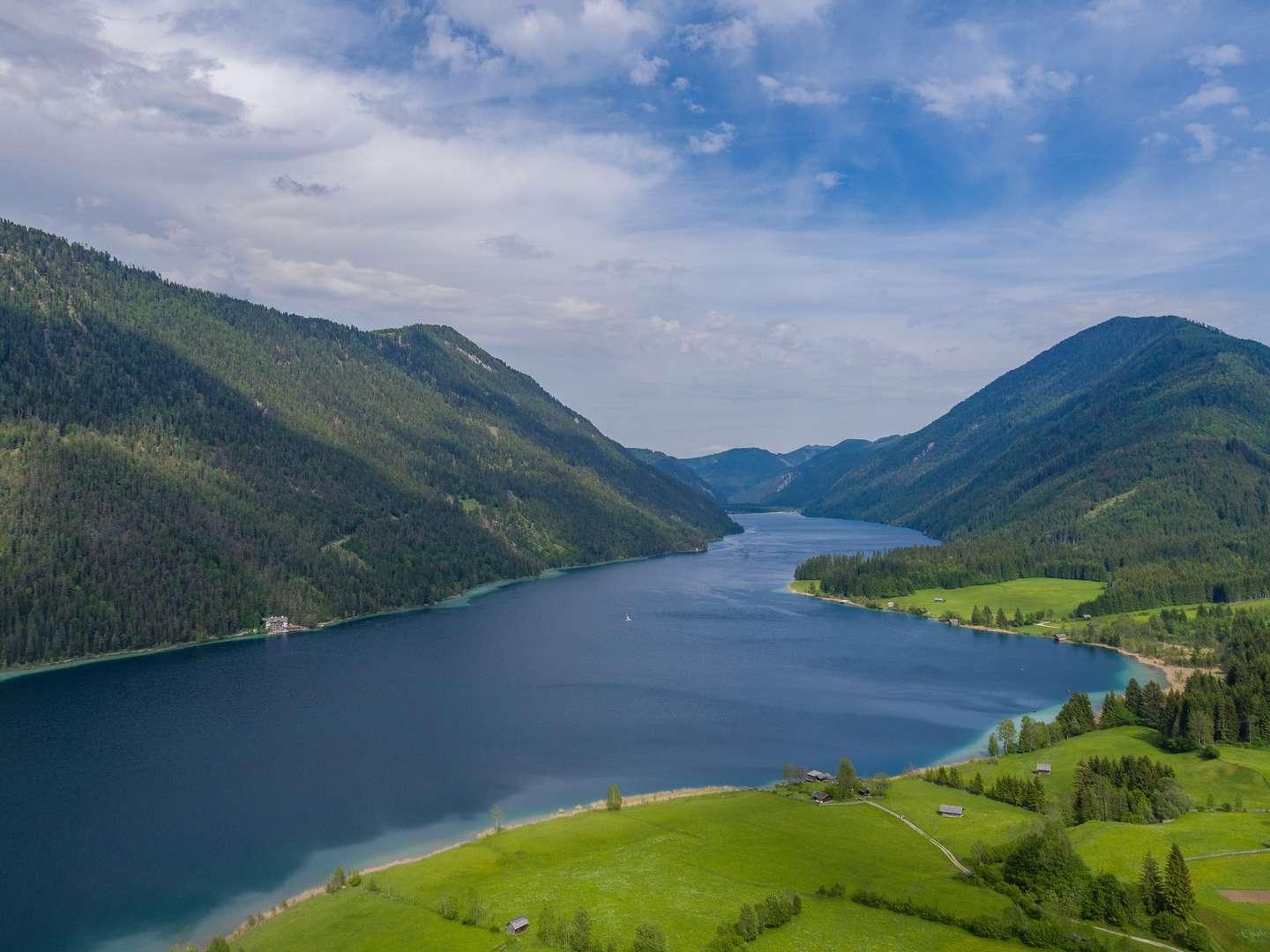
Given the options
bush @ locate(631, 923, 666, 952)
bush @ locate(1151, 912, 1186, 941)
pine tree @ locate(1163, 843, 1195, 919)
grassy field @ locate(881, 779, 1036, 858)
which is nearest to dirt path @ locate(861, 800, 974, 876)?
grassy field @ locate(881, 779, 1036, 858)

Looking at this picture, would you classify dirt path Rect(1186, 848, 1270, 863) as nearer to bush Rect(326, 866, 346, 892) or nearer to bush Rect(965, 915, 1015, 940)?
bush Rect(965, 915, 1015, 940)

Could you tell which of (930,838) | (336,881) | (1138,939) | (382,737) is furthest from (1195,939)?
(382,737)

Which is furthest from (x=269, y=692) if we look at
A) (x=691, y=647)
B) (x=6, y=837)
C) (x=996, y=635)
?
(x=996, y=635)

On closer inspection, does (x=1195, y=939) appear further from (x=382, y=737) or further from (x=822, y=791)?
(x=382, y=737)

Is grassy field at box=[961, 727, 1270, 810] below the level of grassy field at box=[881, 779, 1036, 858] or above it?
above

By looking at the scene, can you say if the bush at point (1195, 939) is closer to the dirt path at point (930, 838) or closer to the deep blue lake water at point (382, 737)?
the dirt path at point (930, 838)
